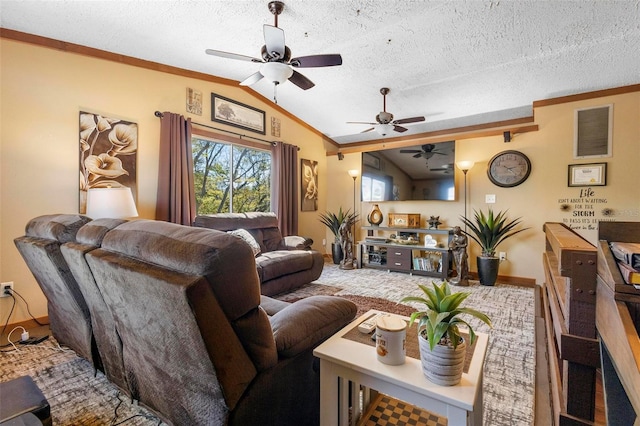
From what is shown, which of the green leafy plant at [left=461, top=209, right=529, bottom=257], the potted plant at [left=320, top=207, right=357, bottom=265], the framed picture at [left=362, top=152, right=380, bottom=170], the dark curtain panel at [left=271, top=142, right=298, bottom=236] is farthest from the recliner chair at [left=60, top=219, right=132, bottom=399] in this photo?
the framed picture at [left=362, top=152, right=380, bottom=170]

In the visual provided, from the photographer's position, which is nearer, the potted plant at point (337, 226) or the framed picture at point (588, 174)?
the framed picture at point (588, 174)

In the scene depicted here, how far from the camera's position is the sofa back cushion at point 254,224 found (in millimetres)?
3586

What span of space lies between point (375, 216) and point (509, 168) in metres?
2.20

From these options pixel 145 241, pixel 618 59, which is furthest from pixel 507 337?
pixel 618 59

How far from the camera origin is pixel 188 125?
3738 millimetres

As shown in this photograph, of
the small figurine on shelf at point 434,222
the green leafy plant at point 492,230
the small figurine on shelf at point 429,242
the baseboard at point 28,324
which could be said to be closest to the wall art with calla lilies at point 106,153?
the baseboard at point 28,324

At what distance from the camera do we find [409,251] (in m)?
4.59

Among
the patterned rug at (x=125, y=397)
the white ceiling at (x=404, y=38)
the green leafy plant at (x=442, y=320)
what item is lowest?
the patterned rug at (x=125, y=397)

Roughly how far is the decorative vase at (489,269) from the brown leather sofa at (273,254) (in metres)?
2.29

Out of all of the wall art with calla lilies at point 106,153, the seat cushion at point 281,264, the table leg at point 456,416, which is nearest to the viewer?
the table leg at point 456,416

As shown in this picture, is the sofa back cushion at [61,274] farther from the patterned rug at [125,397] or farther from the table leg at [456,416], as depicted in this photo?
the table leg at [456,416]

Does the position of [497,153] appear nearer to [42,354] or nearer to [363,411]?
[363,411]

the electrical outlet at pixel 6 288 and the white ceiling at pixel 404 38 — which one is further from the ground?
the white ceiling at pixel 404 38


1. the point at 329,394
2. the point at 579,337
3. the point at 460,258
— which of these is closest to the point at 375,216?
the point at 460,258
